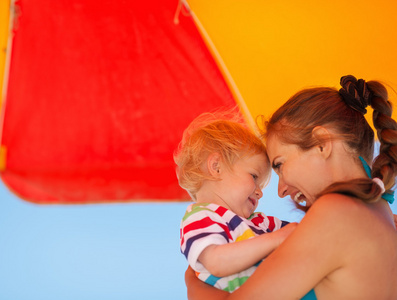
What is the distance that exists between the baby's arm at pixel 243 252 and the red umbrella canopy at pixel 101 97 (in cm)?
119

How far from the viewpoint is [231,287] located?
106cm

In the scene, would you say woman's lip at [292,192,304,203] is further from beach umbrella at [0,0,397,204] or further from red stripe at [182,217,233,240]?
beach umbrella at [0,0,397,204]

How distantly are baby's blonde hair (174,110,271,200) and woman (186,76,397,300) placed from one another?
99 mm

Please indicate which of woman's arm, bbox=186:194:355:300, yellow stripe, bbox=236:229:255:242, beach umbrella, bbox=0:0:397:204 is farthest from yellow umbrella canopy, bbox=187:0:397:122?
woman's arm, bbox=186:194:355:300

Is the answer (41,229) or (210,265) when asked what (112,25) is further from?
(210,265)

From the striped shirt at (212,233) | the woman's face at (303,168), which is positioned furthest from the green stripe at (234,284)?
the woman's face at (303,168)

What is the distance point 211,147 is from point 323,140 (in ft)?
0.97

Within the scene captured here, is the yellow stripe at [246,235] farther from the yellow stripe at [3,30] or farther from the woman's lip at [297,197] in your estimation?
the yellow stripe at [3,30]

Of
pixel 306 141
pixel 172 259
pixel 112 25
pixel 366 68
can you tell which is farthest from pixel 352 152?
pixel 172 259

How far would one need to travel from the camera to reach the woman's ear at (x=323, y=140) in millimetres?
1057

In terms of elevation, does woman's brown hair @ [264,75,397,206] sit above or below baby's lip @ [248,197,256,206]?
above

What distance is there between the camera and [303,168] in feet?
3.51

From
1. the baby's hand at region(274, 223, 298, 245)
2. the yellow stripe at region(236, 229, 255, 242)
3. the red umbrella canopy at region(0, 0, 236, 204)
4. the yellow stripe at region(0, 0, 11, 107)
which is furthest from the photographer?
the red umbrella canopy at region(0, 0, 236, 204)

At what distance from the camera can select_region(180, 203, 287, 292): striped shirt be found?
105 centimetres
